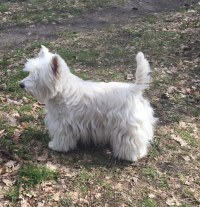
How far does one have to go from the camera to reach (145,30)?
37.1 ft

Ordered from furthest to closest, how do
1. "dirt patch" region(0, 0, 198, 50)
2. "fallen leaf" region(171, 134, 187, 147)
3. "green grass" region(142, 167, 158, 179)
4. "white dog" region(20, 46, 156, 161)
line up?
"dirt patch" region(0, 0, 198, 50)
"fallen leaf" region(171, 134, 187, 147)
"green grass" region(142, 167, 158, 179)
"white dog" region(20, 46, 156, 161)

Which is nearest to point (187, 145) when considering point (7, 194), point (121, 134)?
point (121, 134)

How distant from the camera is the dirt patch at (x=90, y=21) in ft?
35.8

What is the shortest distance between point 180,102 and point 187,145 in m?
1.42

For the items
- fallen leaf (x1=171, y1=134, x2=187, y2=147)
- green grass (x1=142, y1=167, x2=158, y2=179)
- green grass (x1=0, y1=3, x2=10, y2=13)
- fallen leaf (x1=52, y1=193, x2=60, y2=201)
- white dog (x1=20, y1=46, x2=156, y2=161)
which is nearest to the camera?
fallen leaf (x1=52, y1=193, x2=60, y2=201)

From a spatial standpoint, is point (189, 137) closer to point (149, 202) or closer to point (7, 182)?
point (149, 202)

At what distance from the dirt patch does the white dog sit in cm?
489

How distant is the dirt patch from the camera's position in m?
10.9

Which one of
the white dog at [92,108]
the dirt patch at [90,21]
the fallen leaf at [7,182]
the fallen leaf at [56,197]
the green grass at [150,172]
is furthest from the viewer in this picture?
the dirt patch at [90,21]

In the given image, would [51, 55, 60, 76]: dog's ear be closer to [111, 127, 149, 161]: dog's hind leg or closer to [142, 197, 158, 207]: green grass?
[111, 127, 149, 161]: dog's hind leg

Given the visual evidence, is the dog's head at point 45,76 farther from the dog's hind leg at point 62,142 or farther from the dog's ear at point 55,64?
the dog's hind leg at point 62,142

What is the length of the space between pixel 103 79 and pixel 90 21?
171 inches

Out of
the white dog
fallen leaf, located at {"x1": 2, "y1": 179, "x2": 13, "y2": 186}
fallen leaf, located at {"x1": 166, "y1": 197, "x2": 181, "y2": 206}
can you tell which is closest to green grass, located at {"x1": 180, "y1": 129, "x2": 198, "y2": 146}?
the white dog

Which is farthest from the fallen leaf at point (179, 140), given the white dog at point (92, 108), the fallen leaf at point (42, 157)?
the fallen leaf at point (42, 157)
